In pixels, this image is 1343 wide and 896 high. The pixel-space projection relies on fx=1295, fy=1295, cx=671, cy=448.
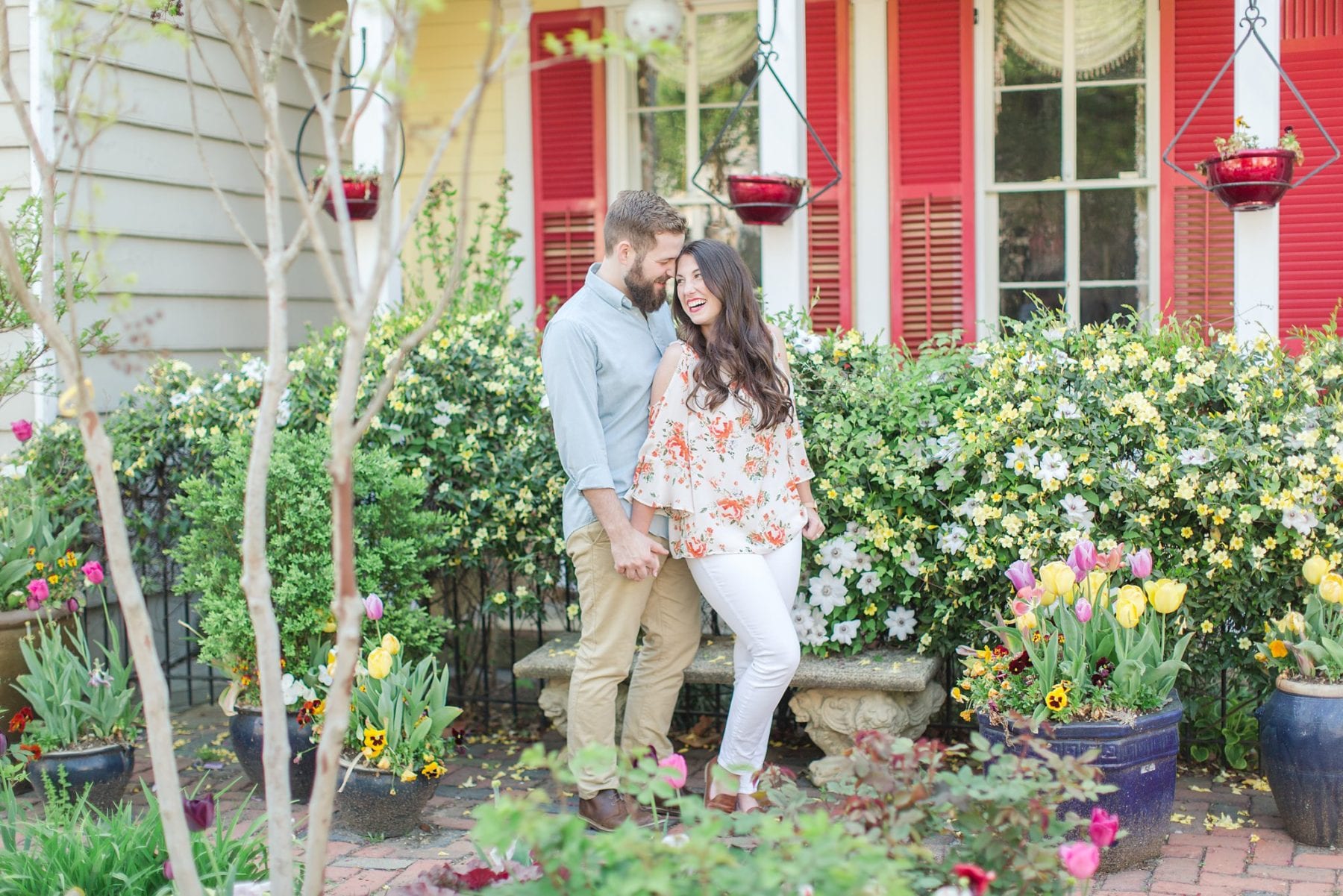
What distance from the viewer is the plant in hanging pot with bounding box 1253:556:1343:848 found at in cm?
348

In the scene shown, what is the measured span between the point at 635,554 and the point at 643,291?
0.75 metres

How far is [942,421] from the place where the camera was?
422cm

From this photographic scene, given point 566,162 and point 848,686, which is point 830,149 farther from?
point 848,686

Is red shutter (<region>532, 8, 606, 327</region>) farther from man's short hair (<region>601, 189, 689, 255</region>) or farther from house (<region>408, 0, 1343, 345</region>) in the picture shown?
man's short hair (<region>601, 189, 689, 255</region>)

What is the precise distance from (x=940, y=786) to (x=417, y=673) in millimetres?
1686

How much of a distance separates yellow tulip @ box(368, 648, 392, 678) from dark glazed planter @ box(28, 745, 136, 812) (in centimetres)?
102

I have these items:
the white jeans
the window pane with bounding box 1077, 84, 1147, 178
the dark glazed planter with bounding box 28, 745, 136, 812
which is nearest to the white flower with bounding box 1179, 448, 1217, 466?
the white jeans

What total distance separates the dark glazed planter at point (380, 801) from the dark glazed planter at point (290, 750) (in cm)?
22

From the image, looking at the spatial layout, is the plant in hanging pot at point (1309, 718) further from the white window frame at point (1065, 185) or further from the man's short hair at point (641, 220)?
the white window frame at point (1065, 185)

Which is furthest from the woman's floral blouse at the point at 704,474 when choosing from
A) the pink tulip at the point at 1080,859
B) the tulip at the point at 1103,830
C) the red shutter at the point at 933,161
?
the red shutter at the point at 933,161

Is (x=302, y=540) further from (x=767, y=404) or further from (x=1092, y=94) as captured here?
(x=1092, y=94)

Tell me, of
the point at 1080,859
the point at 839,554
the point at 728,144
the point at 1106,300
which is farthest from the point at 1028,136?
the point at 1080,859

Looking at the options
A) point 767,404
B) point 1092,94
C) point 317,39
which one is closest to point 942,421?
point 767,404

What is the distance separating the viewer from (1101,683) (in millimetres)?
3488
